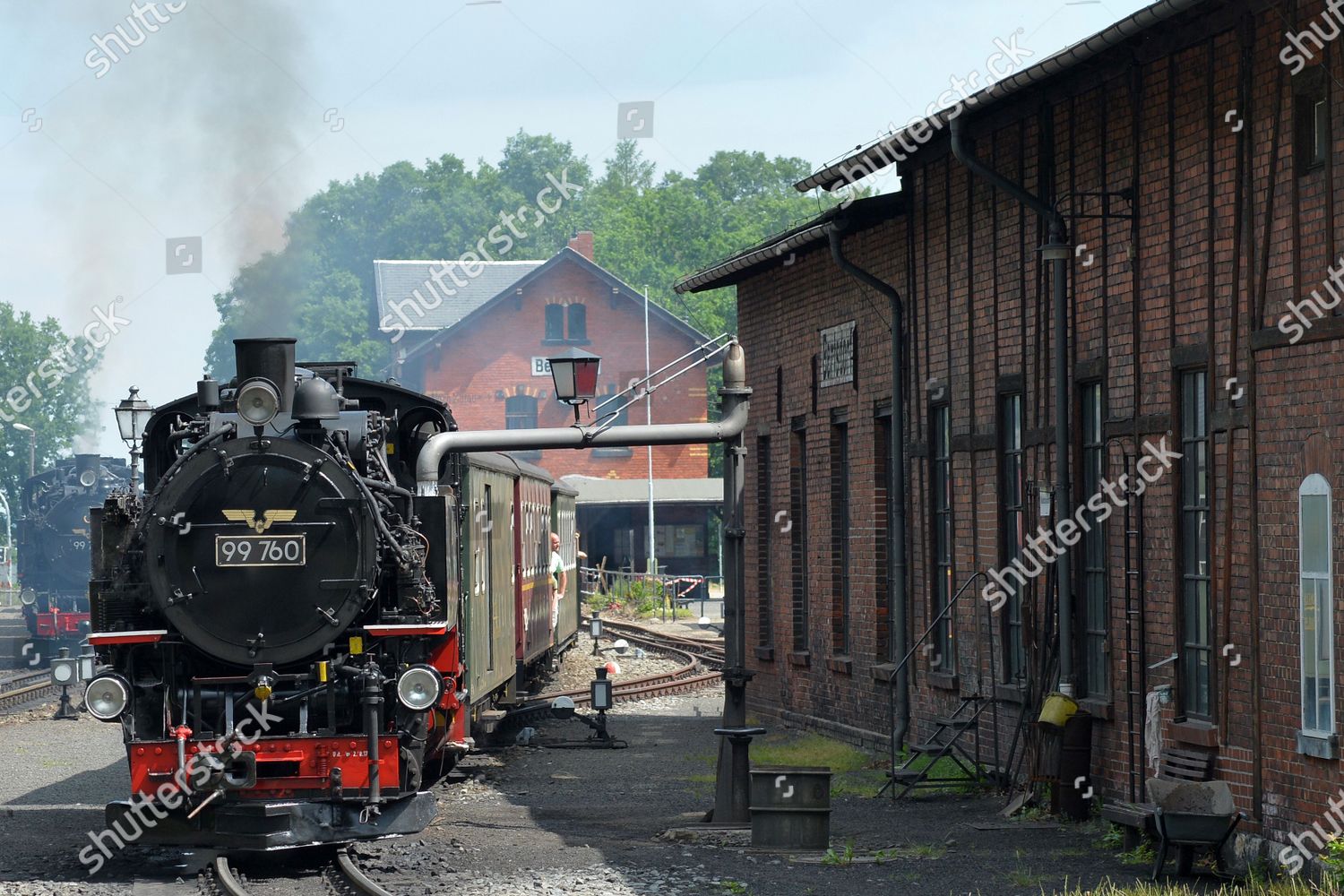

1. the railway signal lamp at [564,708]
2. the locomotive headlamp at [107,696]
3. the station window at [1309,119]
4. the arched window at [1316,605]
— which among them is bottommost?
the railway signal lamp at [564,708]

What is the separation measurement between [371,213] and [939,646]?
8931cm

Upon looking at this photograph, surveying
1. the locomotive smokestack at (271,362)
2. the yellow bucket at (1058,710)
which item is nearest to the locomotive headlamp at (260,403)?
the locomotive smokestack at (271,362)

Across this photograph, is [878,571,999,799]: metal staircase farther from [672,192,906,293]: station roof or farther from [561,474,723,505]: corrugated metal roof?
[561,474,723,505]: corrugated metal roof

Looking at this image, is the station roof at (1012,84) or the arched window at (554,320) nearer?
the station roof at (1012,84)

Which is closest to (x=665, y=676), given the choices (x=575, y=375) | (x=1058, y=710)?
(x=1058, y=710)

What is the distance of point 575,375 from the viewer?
40.8ft

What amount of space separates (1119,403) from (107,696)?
7.11m

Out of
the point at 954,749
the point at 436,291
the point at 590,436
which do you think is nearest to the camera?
the point at 590,436

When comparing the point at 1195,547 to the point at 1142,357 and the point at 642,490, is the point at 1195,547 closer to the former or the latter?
the point at 1142,357

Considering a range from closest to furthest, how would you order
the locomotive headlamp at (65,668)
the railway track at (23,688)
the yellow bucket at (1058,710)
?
the yellow bucket at (1058,710)
the locomotive headlamp at (65,668)
the railway track at (23,688)

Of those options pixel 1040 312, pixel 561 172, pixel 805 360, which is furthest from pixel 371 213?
pixel 1040 312

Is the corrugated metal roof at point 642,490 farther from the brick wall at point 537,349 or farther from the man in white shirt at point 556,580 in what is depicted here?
the man in white shirt at point 556,580

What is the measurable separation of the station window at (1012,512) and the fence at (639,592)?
1031 inches

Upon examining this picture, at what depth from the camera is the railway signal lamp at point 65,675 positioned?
2073cm
